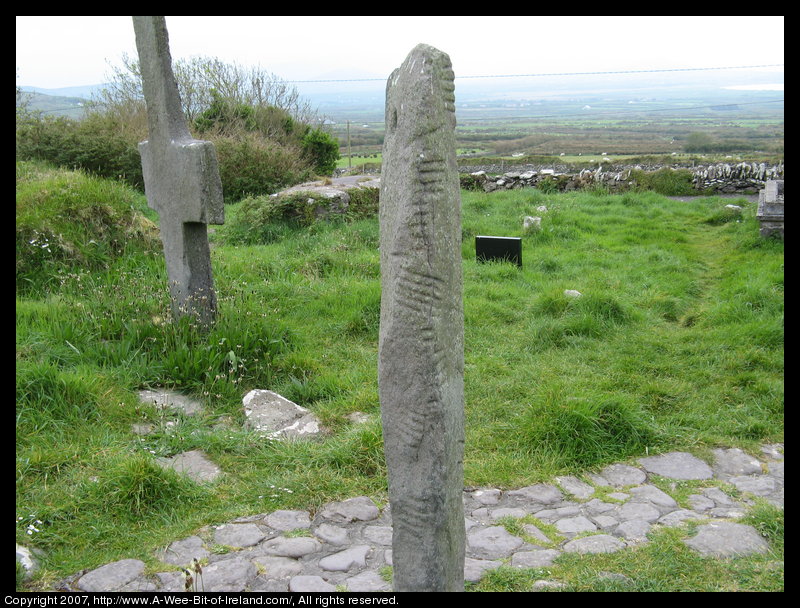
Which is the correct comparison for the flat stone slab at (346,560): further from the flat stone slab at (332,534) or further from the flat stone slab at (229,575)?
the flat stone slab at (229,575)

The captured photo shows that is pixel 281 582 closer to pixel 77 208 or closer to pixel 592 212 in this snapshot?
pixel 77 208

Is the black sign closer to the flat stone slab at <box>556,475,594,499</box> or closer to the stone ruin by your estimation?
the stone ruin

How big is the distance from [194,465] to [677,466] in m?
3.41

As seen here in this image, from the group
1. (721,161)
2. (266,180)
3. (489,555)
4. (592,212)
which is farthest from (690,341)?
(721,161)

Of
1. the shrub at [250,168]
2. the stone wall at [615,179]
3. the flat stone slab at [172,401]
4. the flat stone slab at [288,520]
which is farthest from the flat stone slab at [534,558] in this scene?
the stone wall at [615,179]

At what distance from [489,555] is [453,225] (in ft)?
6.66

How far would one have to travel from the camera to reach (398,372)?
2.72 metres

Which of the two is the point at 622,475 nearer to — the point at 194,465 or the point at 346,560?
the point at 346,560

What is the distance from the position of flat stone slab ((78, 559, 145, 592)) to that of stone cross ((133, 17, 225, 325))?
118 inches

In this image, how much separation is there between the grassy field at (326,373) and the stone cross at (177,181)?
330mm

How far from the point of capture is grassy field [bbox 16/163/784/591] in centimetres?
395

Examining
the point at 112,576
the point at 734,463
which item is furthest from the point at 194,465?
the point at 734,463

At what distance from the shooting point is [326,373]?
6070 mm

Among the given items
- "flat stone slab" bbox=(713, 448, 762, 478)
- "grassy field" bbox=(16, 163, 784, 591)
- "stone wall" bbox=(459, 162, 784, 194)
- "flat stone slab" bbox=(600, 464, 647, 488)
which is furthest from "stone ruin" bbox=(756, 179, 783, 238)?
"flat stone slab" bbox=(600, 464, 647, 488)
